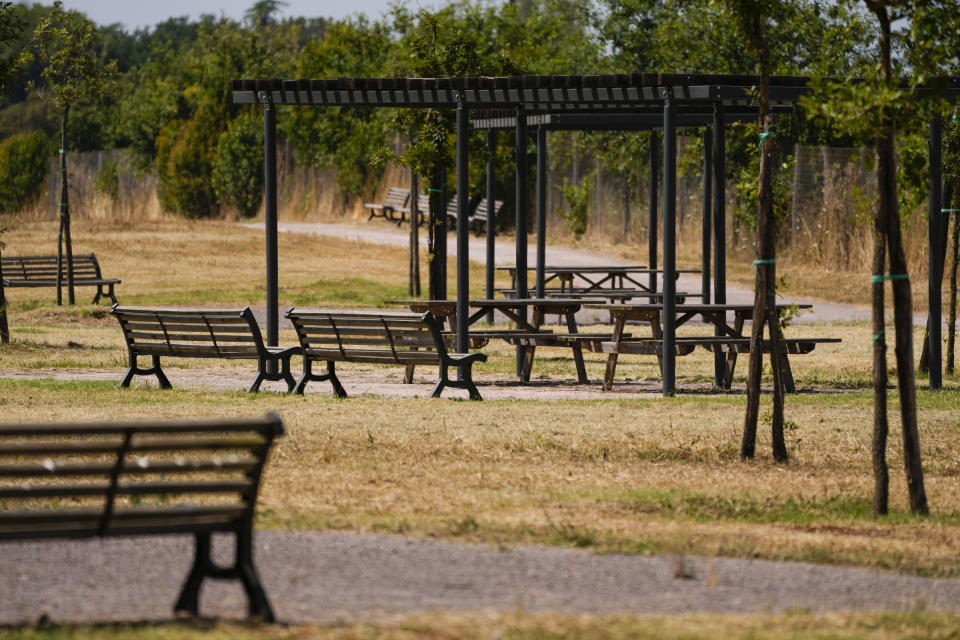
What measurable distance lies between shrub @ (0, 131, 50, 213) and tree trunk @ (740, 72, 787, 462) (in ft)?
136

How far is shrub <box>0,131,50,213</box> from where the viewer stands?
4906 cm

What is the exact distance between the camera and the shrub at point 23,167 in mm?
49062

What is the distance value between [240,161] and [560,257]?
588 inches

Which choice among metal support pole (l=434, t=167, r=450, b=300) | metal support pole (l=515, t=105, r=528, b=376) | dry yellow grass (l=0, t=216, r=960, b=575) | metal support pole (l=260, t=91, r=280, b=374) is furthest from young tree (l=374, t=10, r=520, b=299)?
metal support pole (l=260, t=91, r=280, b=374)

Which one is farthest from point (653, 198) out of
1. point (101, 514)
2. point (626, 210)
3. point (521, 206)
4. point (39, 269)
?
point (101, 514)

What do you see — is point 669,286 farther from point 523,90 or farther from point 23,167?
point 23,167

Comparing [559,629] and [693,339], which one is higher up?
[693,339]

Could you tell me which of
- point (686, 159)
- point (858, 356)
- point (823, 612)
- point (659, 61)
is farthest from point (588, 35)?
point (823, 612)

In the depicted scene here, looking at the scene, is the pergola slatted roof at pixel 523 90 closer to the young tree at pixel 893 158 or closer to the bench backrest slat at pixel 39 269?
the young tree at pixel 893 158

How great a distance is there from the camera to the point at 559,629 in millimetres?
5473

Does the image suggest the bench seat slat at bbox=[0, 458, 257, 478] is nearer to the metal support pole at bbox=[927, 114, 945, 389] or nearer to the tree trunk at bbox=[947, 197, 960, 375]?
the metal support pole at bbox=[927, 114, 945, 389]

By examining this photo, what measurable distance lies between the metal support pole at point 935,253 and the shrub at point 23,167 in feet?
127

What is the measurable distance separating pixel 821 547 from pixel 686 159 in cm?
2039

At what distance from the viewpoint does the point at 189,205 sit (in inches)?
1893
